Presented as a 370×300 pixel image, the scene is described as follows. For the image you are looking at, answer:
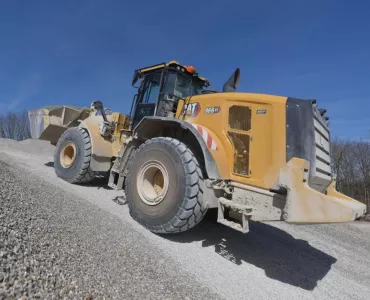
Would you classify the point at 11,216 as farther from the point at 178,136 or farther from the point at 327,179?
the point at 327,179

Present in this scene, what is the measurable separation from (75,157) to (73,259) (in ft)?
13.3

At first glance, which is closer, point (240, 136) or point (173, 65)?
point (240, 136)

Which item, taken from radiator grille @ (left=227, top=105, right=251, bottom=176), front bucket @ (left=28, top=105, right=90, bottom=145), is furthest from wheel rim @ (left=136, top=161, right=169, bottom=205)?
front bucket @ (left=28, top=105, right=90, bottom=145)

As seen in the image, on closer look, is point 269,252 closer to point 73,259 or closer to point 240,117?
point 240,117

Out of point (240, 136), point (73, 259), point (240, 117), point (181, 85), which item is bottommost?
point (73, 259)

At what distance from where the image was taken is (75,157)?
5.85 metres

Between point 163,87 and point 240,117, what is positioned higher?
point 163,87

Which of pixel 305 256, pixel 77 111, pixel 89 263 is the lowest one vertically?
pixel 305 256

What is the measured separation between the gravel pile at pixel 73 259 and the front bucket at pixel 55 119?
4307mm

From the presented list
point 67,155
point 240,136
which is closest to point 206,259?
point 240,136

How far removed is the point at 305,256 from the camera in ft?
14.5

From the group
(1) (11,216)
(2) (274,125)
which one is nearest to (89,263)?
(1) (11,216)

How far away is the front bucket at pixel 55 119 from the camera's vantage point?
7414mm

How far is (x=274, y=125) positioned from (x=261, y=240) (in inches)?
87.9
